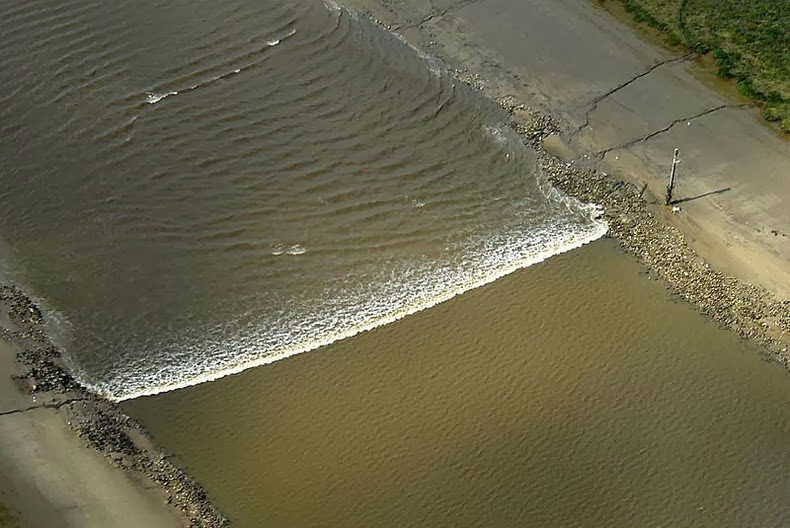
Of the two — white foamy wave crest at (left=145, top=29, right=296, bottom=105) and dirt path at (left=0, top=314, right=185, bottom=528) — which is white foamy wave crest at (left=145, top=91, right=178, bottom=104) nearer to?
white foamy wave crest at (left=145, top=29, right=296, bottom=105)

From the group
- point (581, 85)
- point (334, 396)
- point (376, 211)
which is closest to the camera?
point (334, 396)

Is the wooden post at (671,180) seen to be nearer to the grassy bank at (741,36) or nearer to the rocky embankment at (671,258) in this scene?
the rocky embankment at (671,258)

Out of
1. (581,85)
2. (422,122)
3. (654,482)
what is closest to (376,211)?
(422,122)

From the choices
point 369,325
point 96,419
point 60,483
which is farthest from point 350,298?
point 60,483

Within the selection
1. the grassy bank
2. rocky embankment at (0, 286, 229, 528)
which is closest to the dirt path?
rocky embankment at (0, 286, 229, 528)

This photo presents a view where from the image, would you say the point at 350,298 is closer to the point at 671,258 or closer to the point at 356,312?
the point at 356,312

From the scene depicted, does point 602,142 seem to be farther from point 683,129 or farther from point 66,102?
point 66,102

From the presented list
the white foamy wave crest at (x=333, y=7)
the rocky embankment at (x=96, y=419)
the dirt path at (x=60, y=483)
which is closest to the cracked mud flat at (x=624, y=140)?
the white foamy wave crest at (x=333, y=7)
